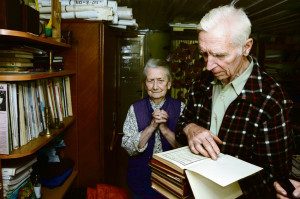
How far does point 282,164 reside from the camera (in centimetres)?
106

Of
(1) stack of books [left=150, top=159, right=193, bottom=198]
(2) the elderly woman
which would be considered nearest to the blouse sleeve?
(2) the elderly woman

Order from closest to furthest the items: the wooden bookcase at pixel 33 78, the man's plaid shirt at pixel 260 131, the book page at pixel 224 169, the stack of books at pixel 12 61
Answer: the book page at pixel 224 169 → the man's plaid shirt at pixel 260 131 → the wooden bookcase at pixel 33 78 → the stack of books at pixel 12 61

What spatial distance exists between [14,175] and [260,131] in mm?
1318

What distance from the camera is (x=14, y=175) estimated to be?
150cm

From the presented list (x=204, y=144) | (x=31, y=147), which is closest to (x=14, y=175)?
(x=31, y=147)

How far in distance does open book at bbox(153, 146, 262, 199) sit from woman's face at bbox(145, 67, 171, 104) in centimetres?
89

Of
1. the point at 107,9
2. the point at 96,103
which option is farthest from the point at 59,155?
the point at 107,9

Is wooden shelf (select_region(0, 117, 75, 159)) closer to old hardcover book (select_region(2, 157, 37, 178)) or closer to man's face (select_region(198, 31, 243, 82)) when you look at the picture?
Result: old hardcover book (select_region(2, 157, 37, 178))

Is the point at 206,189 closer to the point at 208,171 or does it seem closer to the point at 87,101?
the point at 208,171

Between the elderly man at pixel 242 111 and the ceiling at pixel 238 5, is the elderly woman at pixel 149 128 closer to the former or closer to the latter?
the elderly man at pixel 242 111

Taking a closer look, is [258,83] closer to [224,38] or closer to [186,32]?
[224,38]

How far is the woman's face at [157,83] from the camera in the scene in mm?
1881

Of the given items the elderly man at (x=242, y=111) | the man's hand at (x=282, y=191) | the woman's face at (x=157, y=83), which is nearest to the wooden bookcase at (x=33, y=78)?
the woman's face at (x=157, y=83)

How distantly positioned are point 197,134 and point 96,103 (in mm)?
1454
